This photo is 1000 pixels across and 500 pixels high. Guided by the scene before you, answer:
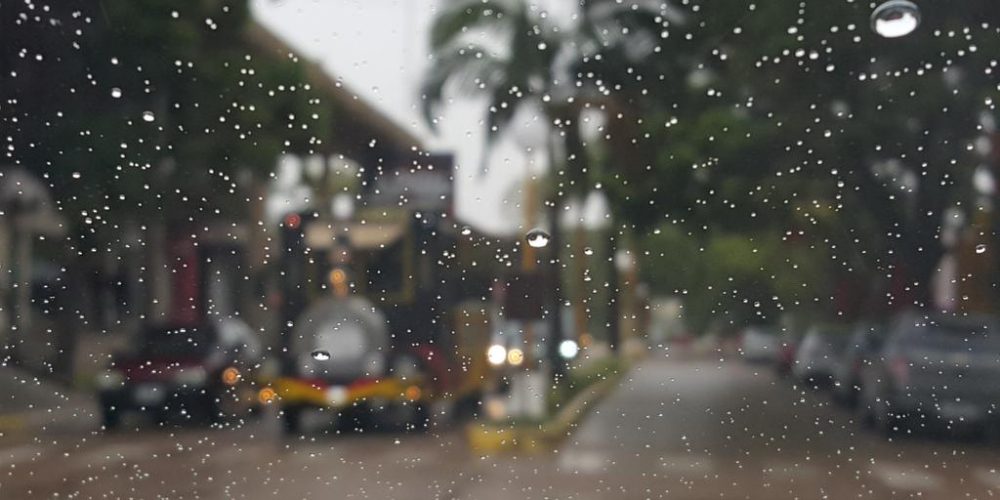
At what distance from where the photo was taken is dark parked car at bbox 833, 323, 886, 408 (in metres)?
3.88

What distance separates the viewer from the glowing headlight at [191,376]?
3.93 meters

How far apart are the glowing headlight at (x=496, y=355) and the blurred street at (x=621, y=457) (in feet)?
1.06

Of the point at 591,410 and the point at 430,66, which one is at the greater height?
the point at 430,66

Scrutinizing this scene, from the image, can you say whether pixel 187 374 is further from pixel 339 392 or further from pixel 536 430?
pixel 536 430

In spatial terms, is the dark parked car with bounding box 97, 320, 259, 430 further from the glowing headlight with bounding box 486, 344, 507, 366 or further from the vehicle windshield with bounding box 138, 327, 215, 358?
the glowing headlight with bounding box 486, 344, 507, 366

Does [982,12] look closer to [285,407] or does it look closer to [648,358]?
[648,358]

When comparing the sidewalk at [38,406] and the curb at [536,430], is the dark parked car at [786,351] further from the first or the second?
the sidewalk at [38,406]

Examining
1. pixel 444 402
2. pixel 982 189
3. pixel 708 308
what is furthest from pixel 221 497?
pixel 982 189

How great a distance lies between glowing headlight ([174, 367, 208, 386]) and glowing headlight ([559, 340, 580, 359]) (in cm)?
120

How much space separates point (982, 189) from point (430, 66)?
2.04 m

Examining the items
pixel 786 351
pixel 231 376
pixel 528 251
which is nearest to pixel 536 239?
pixel 528 251

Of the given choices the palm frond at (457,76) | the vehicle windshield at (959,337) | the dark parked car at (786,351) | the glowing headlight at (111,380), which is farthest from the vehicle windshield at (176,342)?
the vehicle windshield at (959,337)

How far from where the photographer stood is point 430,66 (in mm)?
3922

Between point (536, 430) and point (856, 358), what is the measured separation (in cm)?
118
